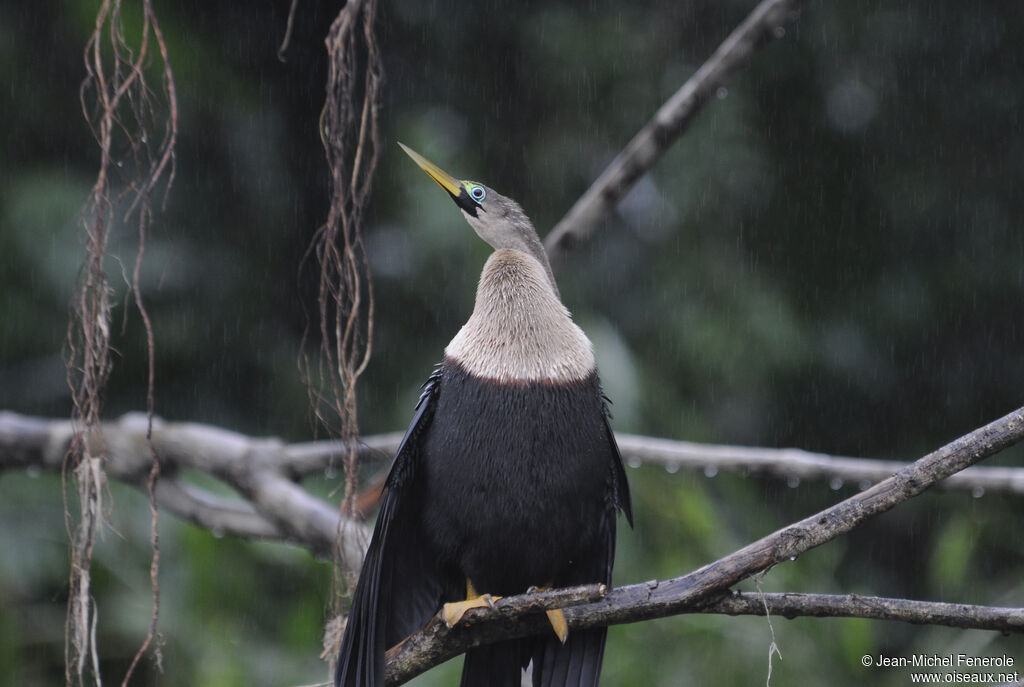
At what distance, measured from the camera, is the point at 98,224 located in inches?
78.8

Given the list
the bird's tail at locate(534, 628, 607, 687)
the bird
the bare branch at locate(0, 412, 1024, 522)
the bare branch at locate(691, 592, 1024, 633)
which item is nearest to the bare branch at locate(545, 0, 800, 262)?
the bare branch at locate(0, 412, 1024, 522)

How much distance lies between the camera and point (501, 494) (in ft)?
6.60

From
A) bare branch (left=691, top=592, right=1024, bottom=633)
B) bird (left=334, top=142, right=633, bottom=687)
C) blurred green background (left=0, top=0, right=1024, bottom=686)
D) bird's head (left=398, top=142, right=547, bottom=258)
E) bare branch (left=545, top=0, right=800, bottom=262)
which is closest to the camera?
bare branch (left=691, top=592, right=1024, bottom=633)

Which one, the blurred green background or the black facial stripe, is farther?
the blurred green background

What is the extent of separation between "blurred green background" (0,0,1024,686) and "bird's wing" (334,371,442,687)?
7.45 feet

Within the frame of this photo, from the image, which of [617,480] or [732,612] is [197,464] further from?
[732,612]

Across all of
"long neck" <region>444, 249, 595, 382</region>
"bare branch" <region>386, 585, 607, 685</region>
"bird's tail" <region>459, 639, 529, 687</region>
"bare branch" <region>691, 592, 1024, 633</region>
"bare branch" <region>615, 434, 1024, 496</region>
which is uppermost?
"long neck" <region>444, 249, 595, 382</region>

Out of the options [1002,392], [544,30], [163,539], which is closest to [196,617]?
[163,539]

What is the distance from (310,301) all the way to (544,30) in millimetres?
1661

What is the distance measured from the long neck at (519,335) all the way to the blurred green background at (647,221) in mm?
2190

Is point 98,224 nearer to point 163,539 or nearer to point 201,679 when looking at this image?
point 201,679

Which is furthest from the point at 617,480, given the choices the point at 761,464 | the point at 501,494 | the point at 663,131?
the point at 663,131

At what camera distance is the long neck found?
81.1 inches

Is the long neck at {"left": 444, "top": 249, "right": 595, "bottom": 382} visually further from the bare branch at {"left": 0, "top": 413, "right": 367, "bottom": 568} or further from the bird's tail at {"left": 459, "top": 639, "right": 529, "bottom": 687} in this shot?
the bare branch at {"left": 0, "top": 413, "right": 367, "bottom": 568}
